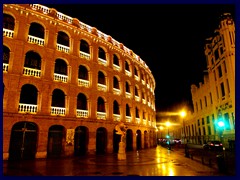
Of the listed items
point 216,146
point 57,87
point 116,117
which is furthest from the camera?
point 216,146

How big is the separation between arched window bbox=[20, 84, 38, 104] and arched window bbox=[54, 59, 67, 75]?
2.86 meters

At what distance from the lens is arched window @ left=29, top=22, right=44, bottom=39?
18.5 m

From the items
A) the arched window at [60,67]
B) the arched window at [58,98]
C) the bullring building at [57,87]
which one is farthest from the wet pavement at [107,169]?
the arched window at [60,67]

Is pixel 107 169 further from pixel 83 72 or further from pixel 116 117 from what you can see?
pixel 83 72

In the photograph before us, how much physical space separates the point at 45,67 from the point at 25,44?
2433 millimetres

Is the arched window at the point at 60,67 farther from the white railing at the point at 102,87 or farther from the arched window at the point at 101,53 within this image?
the arched window at the point at 101,53

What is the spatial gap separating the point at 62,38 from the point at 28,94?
6.85 m

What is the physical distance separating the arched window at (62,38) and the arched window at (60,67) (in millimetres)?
2026

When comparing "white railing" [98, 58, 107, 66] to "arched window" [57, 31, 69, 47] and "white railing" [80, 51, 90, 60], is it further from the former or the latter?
"arched window" [57, 31, 69, 47]

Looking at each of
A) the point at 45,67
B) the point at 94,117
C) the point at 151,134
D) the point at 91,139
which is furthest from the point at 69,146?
the point at 151,134

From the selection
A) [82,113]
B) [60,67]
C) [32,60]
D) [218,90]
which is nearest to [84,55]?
[60,67]

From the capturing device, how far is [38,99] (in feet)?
55.5

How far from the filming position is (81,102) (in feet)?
67.8

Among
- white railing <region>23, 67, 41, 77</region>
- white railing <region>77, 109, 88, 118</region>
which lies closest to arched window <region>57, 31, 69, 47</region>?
white railing <region>23, 67, 41, 77</region>
